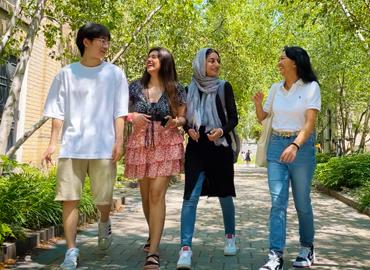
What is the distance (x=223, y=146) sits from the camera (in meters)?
5.13

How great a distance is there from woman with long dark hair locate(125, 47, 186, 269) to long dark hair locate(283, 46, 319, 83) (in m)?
1.09

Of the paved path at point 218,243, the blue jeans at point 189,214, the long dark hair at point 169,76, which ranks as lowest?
the paved path at point 218,243

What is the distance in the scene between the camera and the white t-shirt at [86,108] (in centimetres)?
455

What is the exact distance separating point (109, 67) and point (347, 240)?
4.04m

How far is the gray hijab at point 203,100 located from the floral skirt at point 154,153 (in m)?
0.29

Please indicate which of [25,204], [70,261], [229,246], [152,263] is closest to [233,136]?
[229,246]

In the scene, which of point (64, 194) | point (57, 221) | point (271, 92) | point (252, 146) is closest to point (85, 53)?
point (64, 194)

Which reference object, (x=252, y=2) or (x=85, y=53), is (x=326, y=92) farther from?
(x=85, y=53)

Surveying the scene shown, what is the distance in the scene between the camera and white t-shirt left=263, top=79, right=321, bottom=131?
15.6 feet

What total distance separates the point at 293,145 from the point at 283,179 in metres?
0.37

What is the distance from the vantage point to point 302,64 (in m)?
4.89

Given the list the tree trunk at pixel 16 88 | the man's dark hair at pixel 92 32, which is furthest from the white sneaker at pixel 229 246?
the tree trunk at pixel 16 88

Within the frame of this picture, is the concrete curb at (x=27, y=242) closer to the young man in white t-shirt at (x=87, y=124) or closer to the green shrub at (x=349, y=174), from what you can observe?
the young man in white t-shirt at (x=87, y=124)

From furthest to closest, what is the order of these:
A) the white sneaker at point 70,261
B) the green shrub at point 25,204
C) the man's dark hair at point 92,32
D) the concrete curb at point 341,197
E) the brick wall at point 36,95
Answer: the brick wall at point 36,95 < the concrete curb at point 341,197 < the green shrub at point 25,204 < the man's dark hair at point 92,32 < the white sneaker at point 70,261
